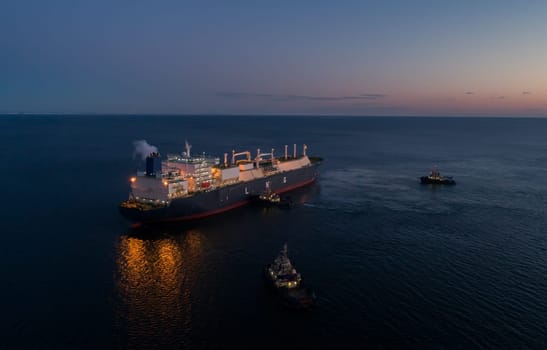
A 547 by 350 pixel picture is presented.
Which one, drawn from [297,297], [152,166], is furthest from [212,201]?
[297,297]

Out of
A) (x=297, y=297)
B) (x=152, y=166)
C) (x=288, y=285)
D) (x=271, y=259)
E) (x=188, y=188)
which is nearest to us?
(x=297, y=297)

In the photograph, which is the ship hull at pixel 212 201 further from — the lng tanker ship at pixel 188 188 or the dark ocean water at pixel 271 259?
the dark ocean water at pixel 271 259

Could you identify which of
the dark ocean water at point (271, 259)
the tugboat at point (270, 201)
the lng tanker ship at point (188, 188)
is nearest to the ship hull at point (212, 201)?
the lng tanker ship at point (188, 188)

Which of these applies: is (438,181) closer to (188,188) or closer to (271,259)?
(188,188)

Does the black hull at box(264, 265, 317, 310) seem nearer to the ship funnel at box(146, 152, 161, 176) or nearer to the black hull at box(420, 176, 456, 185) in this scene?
the ship funnel at box(146, 152, 161, 176)

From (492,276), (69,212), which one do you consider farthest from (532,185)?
(69,212)

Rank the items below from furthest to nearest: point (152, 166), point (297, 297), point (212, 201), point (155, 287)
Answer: point (212, 201) → point (152, 166) → point (155, 287) → point (297, 297)

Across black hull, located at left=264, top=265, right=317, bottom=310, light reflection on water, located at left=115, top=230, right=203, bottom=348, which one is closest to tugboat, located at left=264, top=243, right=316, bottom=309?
black hull, located at left=264, top=265, right=317, bottom=310

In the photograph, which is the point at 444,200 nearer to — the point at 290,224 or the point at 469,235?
the point at 469,235
